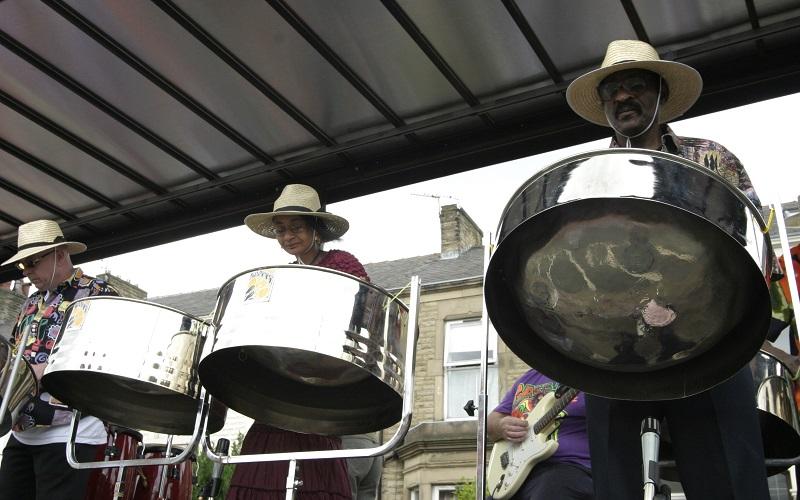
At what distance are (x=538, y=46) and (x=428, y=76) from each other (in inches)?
14.7

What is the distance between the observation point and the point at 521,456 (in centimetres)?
240

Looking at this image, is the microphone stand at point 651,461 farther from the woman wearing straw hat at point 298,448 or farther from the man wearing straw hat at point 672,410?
the woman wearing straw hat at point 298,448

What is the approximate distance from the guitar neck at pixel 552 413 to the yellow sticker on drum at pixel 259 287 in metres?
0.74

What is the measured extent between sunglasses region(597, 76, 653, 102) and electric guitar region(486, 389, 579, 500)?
0.80 meters

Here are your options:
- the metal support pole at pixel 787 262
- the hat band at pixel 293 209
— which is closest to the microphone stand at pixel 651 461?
the metal support pole at pixel 787 262

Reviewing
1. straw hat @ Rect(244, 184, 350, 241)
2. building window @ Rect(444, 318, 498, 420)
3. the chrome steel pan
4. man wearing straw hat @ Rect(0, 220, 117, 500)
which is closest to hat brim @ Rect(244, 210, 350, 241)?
straw hat @ Rect(244, 184, 350, 241)

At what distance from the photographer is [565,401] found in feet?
7.19

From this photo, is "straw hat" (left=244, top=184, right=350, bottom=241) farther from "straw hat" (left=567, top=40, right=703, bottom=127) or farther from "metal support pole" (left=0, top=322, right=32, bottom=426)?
"straw hat" (left=567, top=40, right=703, bottom=127)

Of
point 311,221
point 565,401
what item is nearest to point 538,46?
point 311,221

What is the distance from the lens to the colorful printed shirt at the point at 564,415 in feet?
7.59

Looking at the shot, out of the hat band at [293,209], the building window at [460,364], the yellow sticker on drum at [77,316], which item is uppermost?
the building window at [460,364]

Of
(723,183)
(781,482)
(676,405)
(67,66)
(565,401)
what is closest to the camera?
(723,183)

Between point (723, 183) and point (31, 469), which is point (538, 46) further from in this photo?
point (31, 469)

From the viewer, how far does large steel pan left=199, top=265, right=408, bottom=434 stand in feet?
6.31
